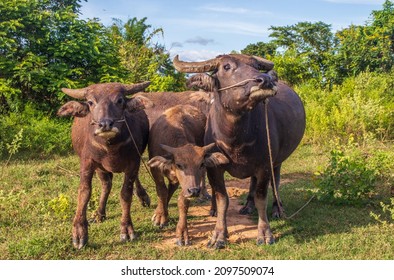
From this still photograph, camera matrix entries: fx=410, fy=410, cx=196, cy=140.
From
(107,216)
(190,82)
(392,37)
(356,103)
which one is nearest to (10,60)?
(107,216)

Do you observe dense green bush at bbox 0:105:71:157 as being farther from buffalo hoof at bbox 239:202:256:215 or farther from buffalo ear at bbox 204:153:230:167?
buffalo ear at bbox 204:153:230:167

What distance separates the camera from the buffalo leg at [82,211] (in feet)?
14.5

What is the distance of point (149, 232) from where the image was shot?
16.3 feet

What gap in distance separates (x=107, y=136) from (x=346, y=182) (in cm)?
377

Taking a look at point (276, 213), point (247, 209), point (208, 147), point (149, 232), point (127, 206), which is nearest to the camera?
point (208, 147)

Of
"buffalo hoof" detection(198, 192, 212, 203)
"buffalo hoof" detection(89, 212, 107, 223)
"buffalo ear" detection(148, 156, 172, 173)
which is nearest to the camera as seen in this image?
"buffalo ear" detection(148, 156, 172, 173)

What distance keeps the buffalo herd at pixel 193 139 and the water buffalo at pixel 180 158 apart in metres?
0.01

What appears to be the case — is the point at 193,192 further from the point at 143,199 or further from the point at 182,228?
the point at 143,199

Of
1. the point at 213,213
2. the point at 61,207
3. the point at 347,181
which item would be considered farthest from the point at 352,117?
the point at 61,207

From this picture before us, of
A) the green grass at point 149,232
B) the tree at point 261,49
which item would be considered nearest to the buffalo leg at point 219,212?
the green grass at point 149,232

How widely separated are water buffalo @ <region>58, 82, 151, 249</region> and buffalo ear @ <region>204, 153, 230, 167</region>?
0.87 m

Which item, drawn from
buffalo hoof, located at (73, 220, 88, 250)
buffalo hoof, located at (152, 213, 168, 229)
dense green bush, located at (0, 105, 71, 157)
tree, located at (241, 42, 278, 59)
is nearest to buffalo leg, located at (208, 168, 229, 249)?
buffalo hoof, located at (152, 213, 168, 229)

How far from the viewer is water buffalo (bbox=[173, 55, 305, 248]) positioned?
3.89 meters

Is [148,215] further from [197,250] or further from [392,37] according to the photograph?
[392,37]
